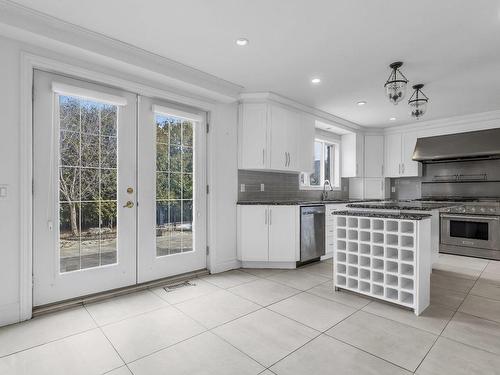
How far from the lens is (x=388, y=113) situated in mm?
4996

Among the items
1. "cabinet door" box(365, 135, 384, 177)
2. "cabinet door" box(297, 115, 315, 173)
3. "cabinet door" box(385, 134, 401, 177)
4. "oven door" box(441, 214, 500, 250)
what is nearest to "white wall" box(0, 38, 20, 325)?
"cabinet door" box(297, 115, 315, 173)

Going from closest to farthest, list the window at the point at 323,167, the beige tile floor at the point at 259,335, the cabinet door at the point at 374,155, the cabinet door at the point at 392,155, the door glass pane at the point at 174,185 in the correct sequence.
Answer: the beige tile floor at the point at 259,335, the door glass pane at the point at 174,185, the window at the point at 323,167, the cabinet door at the point at 392,155, the cabinet door at the point at 374,155

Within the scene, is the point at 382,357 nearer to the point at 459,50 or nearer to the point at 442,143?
the point at 459,50

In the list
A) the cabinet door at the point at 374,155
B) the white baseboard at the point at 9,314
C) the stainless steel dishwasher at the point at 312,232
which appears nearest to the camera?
the white baseboard at the point at 9,314

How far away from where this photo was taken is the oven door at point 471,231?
14.8 ft

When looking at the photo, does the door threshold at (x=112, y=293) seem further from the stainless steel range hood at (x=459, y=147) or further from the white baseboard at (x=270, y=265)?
the stainless steel range hood at (x=459, y=147)

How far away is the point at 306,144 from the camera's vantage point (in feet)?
15.5

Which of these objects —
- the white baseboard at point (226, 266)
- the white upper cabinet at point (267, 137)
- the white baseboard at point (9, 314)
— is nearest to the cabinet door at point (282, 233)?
the white baseboard at point (226, 266)

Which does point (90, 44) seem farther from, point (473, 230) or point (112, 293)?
point (473, 230)

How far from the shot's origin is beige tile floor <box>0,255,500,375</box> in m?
1.78

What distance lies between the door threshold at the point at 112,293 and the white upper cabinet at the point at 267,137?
1616 mm

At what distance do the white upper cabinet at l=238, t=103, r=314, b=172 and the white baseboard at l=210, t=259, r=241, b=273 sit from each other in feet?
4.37

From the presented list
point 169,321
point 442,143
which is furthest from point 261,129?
point 442,143

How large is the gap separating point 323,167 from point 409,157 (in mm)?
1743
